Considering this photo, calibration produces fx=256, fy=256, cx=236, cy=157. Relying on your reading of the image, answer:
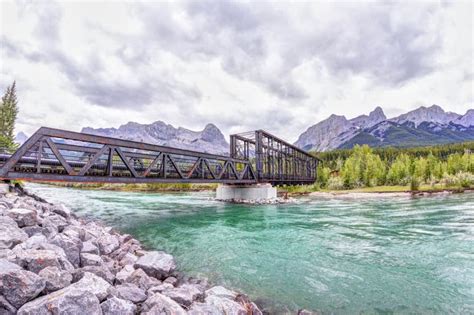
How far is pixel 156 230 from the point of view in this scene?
1966cm

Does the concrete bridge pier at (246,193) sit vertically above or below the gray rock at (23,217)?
below

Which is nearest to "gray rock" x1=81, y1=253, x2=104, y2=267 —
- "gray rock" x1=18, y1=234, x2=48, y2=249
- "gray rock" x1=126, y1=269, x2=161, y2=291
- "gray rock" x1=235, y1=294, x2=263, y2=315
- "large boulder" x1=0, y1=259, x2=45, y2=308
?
"gray rock" x1=18, y1=234, x2=48, y2=249

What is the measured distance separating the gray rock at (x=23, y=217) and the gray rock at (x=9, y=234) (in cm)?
82

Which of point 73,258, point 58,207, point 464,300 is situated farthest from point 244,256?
point 58,207

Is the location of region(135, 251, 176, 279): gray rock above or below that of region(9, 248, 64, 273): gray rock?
below

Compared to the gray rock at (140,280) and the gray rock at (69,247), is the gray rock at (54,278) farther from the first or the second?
the gray rock at (69,247)

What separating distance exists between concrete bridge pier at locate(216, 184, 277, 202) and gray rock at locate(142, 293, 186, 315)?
39.7 metres

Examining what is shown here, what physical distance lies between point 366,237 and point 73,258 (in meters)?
16.2

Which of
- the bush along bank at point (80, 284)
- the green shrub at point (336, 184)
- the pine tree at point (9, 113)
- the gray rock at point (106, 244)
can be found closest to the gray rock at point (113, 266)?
the bush along bank at point (80, 284)

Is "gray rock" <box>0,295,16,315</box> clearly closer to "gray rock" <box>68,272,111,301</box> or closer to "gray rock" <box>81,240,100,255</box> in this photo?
"gray rock" <box>68,272,111,301</box>

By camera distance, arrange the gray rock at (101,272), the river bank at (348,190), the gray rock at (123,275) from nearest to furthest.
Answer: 1. the gray rock at (101,272)
2. the gray rock at (123,275)
3. the river bank at (348,190)

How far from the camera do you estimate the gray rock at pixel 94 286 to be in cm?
545

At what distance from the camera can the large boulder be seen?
495 cm

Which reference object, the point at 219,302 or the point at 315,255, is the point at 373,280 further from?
the point at 219,302
